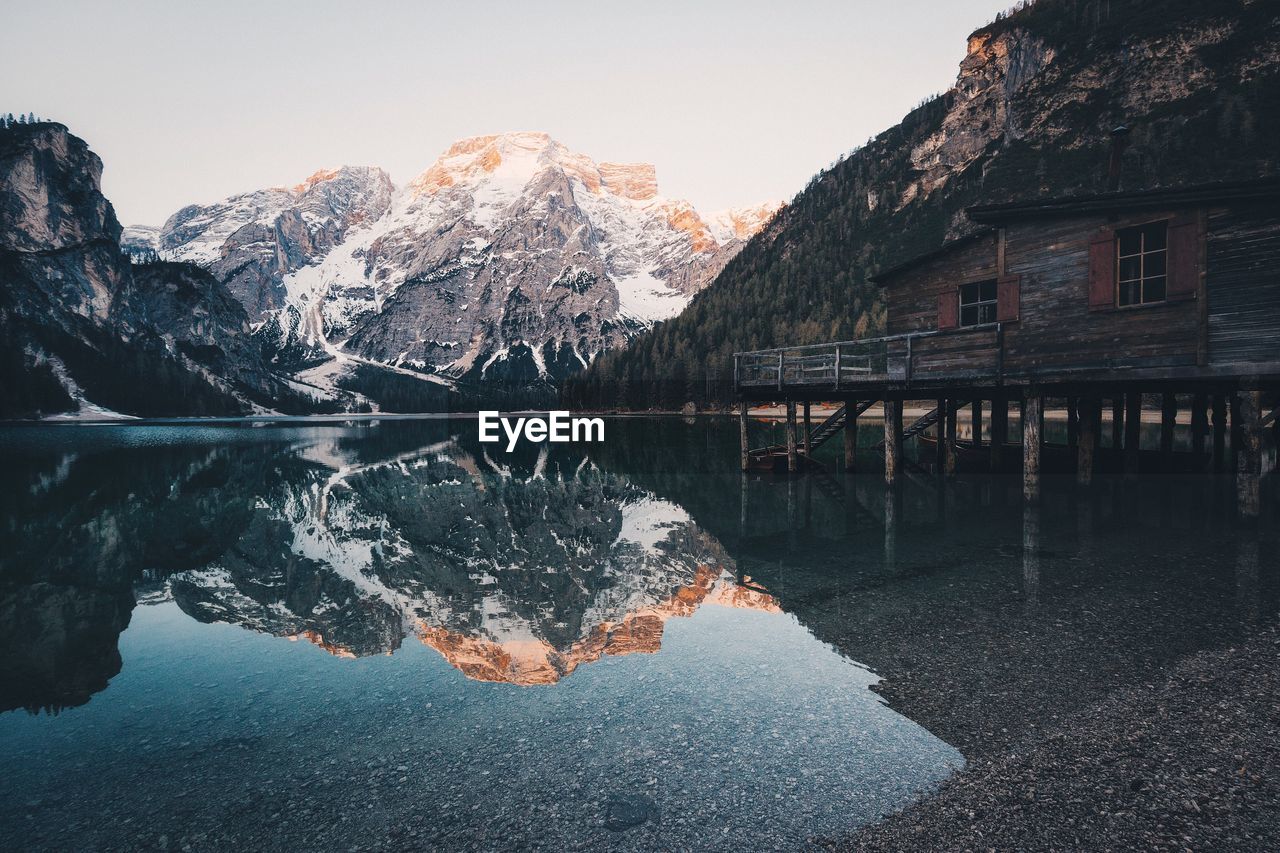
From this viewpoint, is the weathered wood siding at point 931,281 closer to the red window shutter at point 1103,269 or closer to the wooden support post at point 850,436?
the red window shutter at point 1103,269

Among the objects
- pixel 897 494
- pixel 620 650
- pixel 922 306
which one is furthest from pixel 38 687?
pixel 922 306

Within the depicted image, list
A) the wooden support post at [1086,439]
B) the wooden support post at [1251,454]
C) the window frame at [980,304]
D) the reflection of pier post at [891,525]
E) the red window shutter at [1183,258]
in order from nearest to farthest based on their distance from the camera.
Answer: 1. the reflection of pier post at [891,525]
2. the wooden support post at [1251,454]
3. the red window shutter at [1183,258]
4. the window frame at [980,304]
5. the wooden support post at [1086,439]

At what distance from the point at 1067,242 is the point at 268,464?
55164mm

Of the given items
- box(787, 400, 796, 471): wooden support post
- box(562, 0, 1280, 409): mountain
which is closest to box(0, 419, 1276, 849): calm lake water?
box(787, 400, 796, 471): wooden support post

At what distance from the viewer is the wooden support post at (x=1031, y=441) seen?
2205cm

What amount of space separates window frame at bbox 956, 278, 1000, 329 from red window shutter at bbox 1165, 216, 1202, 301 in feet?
16.3

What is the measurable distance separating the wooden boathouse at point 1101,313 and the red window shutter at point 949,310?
4 cm

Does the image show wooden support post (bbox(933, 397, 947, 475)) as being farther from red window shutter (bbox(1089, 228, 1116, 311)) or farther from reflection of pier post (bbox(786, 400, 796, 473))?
red window shutter (bbox(1089, 228, 1116, 311))

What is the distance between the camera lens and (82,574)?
1767 cm

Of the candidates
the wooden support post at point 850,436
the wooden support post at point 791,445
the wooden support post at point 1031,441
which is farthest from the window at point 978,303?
the wooden support post at point 791,445

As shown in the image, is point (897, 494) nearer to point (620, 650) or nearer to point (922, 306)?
point (922, 306)

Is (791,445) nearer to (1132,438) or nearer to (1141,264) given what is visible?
(1132,438)

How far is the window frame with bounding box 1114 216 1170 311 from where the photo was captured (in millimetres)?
18938

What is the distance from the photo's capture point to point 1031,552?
52.0 feet
